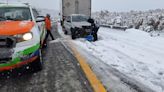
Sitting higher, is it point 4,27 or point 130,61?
point 4,27

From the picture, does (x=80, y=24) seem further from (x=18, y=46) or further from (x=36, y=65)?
(x=18, y=46)

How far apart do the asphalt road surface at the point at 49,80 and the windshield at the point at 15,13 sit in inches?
60.6

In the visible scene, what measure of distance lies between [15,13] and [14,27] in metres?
1.74

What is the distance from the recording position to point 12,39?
7.09m

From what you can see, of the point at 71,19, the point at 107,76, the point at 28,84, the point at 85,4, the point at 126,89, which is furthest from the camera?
the point at 85,4

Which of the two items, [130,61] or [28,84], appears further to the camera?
[130,61]

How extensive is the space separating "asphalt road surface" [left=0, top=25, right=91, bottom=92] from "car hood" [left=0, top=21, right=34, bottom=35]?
0.91 meters

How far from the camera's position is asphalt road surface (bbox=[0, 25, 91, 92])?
6355 millimetres

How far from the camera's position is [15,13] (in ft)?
29.9

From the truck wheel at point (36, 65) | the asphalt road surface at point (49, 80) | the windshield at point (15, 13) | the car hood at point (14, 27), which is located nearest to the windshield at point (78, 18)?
the windshield at point (15, 13)

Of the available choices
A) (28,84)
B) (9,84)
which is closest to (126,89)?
(28,84)

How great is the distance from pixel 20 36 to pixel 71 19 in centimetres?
1364

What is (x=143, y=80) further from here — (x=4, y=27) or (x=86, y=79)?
(x=4, y=27)

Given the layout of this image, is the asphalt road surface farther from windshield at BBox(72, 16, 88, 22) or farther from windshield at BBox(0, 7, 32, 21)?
windshield at BBox(72, 16, 88, 22)
